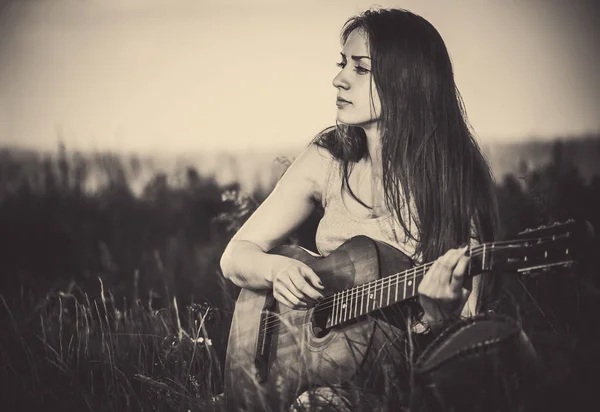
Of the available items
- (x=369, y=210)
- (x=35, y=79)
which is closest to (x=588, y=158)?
(x=369, y=210)

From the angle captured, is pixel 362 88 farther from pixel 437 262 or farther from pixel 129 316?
pixel 129 316

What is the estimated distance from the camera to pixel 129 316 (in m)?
3.20

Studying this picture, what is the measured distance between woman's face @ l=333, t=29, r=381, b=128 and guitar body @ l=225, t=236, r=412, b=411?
0.41 meters

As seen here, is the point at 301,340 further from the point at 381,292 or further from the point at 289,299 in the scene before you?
the point at 381,292

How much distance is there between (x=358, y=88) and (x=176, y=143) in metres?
1.40

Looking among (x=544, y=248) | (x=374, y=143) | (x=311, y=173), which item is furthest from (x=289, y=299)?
(x=544, y=248)

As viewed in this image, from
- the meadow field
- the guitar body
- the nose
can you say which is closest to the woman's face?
the nose

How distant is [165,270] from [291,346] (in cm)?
144

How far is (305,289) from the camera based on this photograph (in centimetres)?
226

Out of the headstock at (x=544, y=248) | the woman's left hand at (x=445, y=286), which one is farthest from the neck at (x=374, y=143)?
the headstock at (x=544, y=248)

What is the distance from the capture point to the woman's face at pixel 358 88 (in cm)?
238

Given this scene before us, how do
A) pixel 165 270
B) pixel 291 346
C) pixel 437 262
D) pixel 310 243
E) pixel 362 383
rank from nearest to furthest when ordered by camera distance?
pixel 437 262 < pixel 362 383 < pixel 291 346 < pixel 310 243 < pixel 165 270

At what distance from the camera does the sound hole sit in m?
2.28

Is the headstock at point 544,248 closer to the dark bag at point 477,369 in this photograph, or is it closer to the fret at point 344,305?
the dark bag at point 477,369
